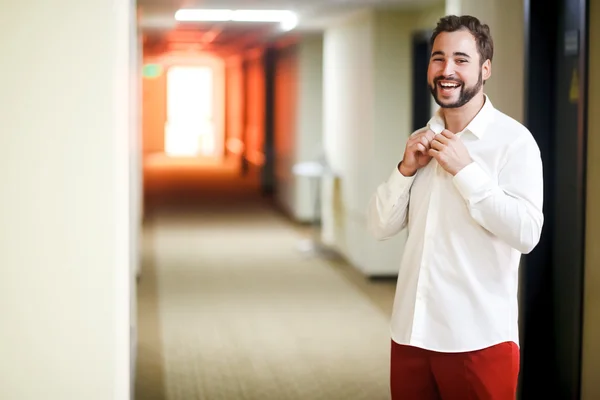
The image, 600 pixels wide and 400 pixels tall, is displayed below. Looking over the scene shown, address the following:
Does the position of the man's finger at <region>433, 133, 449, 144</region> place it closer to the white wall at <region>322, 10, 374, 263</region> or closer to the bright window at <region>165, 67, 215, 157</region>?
the white wall at <region>322, 10, 374, 263</region>

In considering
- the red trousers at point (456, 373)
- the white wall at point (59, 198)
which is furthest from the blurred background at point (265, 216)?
the red trousers at point (456, 373)

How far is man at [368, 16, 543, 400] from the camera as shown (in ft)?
7.98

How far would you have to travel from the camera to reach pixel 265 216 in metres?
13.5

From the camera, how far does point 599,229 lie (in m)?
3.87

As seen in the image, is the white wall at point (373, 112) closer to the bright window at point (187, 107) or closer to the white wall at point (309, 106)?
the white wall at point (309, 106)

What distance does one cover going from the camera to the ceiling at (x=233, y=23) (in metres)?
7.92

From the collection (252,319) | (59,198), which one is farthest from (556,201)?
(252,319)

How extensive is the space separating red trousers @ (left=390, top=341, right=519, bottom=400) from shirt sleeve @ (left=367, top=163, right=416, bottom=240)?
33cm

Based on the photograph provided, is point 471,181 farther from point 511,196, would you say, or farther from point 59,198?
point 59,198

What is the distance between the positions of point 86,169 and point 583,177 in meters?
2.16

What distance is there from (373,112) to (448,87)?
6.08 meters

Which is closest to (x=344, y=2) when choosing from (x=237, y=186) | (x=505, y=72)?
(x=505, y=72)

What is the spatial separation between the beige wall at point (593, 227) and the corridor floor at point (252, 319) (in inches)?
55.3

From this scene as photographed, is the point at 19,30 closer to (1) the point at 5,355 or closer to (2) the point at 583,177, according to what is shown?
(1) the point at 5,355
